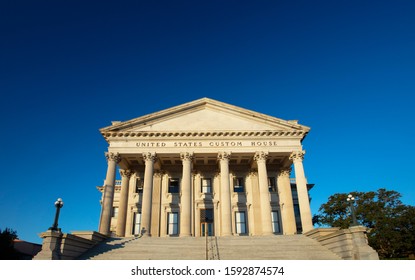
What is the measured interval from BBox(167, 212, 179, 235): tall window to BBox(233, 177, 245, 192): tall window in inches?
294

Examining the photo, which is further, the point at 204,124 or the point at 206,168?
the point at 206,168

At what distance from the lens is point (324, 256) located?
17562mm

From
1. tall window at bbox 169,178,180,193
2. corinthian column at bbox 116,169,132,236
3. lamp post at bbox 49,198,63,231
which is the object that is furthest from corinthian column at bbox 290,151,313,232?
lamp post at bbox 49,198,63,231

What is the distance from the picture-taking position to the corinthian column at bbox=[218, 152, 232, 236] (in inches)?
997

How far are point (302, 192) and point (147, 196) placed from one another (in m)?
15.2

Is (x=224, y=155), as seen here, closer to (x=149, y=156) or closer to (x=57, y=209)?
(x=149, y=156)

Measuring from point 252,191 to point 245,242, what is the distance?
11210mm

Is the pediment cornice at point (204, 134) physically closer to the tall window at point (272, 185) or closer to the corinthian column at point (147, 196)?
the corinthian column at point (147, 196)

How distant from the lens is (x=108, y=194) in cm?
2573

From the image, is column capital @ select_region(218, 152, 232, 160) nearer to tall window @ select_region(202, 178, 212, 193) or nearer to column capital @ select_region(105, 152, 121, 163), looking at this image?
tall window @ select_region(202, 178, 212, 193)

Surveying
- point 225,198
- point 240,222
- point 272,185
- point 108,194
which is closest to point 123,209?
point 108,194
